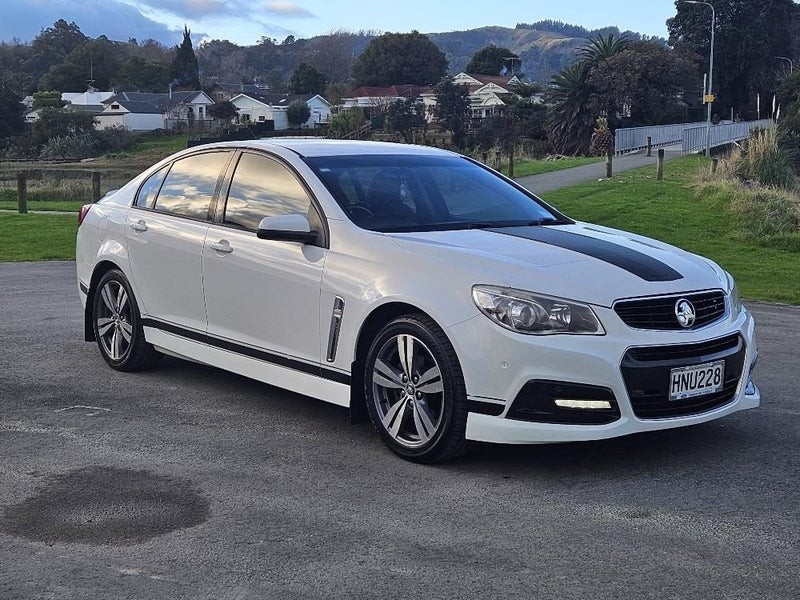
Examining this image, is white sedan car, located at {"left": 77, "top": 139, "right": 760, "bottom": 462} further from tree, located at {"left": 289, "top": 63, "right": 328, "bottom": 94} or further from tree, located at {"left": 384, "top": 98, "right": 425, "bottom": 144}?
tree, located at {"left": 289, "top": 63, "right": 328, "bottom": 94}

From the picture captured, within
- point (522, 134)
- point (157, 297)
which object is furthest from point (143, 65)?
point (157, 297)

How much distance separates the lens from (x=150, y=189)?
25.8 ft

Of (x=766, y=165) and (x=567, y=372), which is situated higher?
(x=766, y=165)

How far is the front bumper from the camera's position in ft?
17.1

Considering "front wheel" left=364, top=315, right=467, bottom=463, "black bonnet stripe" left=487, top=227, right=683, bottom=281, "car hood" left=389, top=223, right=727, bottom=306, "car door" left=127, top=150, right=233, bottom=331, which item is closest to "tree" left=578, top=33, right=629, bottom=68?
"car door" left=127, top=150, right=233, bottom=331

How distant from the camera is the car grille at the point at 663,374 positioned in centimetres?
529

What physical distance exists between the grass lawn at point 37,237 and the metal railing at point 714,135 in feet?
102

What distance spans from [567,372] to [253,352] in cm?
213

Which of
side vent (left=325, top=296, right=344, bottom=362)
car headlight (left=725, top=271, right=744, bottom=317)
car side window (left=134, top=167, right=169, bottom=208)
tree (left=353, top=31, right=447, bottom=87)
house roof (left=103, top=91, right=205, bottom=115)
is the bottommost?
side vent (left=325, top=296, right=344, bottom=362)

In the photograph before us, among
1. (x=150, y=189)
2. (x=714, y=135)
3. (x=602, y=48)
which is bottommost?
(x=150, y=189)

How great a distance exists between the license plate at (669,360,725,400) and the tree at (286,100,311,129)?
10643 centimetres

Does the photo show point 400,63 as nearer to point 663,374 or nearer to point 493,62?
point 493,62

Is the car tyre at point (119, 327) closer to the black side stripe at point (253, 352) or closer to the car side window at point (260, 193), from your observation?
the black side stripe at point (253, 352)

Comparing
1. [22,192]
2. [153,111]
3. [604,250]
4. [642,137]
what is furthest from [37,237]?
[153,111]
